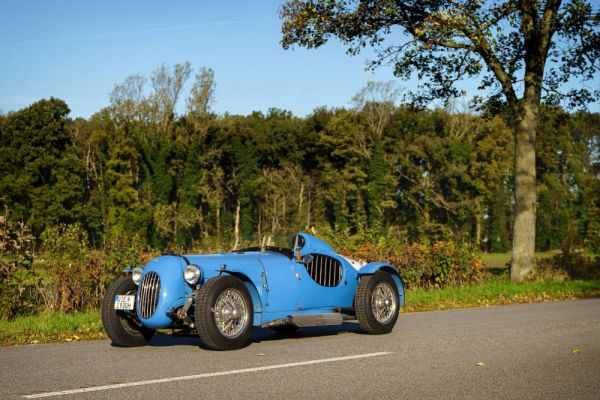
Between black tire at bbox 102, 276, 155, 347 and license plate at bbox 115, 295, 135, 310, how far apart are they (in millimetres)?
161

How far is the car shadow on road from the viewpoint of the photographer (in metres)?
10.4

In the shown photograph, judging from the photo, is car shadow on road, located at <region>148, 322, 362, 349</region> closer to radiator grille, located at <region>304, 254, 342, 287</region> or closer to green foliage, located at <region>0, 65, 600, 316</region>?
radiator grille, located at <region>304, 254, 342, 287</region>

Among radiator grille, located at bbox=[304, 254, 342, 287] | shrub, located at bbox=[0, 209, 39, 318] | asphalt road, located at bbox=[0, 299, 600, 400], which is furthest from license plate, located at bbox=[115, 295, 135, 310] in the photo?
shrub, located at bbox=[0, 209, 39, 318]

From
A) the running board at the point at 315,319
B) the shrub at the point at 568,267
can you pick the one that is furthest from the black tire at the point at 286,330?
the shrub at the point at 568,267

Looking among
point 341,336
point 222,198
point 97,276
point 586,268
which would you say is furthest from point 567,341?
point 222,198

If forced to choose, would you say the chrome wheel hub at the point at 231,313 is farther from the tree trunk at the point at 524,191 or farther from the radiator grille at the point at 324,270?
the tree trunk at the point at 524,191

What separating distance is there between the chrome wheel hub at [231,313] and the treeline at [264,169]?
5323 cm

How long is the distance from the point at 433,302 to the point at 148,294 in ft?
27.9

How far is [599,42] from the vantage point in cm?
2386

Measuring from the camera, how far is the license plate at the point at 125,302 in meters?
9.60

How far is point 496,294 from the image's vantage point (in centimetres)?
1841

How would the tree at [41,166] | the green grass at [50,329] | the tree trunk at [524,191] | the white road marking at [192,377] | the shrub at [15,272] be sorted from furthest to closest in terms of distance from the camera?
the tree at [41,166]
the tree trunk at [524,191]
the shrub at [15,272]
the green grass at [50,329]
the white road marking at [192,377]

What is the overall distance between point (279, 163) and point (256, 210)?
16.9 ft

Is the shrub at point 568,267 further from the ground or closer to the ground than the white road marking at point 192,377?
further from the ground
